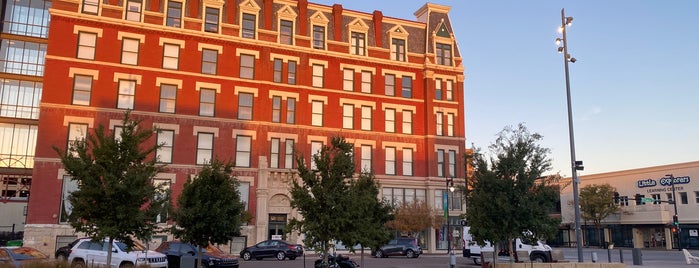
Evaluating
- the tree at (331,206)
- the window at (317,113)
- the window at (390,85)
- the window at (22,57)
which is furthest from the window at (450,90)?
the window at (22,57)

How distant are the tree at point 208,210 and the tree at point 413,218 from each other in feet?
78.8

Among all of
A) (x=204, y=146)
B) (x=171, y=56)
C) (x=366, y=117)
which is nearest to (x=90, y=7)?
(x=171, y=56)

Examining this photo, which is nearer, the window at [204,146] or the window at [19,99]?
the window at [204,146]

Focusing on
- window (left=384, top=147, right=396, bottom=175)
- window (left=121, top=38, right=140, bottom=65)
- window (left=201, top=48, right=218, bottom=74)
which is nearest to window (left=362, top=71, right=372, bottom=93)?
window (left=384, top=147, right=396, bottom=175)

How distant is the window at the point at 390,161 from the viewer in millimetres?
48312

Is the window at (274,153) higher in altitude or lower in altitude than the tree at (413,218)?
A: higher

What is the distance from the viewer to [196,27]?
142 ft

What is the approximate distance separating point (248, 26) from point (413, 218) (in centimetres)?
2157

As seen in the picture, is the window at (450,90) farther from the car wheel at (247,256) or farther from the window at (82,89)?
the window at (82,89)

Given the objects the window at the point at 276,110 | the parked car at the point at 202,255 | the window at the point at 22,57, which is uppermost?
the window at the point at 22,57

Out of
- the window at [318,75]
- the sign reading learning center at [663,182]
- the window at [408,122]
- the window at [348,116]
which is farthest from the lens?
the sign reading learning center at [663,182]

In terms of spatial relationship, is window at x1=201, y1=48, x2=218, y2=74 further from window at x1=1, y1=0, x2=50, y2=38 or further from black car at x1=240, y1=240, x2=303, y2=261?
window at x1=1, y1=0, x2=50, y2=38

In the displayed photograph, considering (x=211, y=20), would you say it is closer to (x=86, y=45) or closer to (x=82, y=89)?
(x=86, y=45)

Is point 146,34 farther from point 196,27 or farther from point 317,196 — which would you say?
point 317,196
